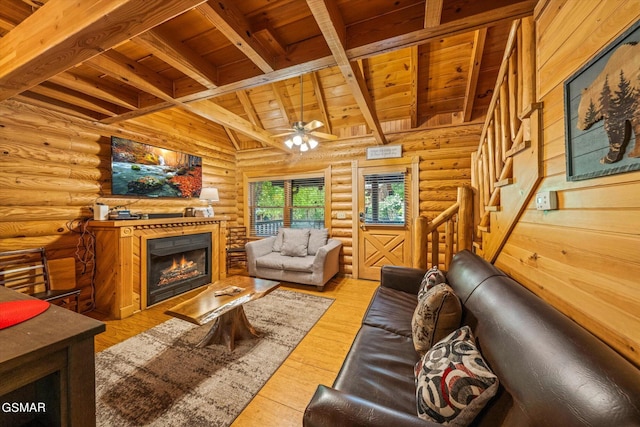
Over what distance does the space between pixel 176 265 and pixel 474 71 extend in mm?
4952

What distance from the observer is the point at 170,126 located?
13.2 feet

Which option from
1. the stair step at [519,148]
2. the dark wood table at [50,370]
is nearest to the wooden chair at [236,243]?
the dark wood table at [50,370]

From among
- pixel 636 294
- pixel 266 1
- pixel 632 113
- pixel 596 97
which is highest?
pixel 266 1

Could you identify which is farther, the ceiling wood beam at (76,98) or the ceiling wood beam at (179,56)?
the ceiling wood beam at (76,98)

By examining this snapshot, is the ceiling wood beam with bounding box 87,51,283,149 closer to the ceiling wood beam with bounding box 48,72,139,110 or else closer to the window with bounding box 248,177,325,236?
the ceiling wood beam with bounding box 48,72,139,110

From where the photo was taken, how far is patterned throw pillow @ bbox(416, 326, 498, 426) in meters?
0.84

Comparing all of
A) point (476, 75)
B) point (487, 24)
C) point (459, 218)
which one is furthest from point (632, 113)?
point (476, 75)

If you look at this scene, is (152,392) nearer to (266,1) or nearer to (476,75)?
(266,1)

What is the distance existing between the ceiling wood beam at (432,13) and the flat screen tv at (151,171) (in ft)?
12.4

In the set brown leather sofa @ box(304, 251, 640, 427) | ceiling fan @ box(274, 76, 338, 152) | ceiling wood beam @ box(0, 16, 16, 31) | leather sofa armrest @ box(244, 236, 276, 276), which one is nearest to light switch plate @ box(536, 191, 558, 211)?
brown leather sofa @ box(304, 251, 640, 427)

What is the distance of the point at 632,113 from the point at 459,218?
2111mm

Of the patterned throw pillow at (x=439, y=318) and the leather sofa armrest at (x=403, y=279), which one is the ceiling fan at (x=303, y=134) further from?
the patterned throw pillow at (x=439, y=318)

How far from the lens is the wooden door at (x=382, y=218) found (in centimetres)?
409

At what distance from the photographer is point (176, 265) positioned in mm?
3600
